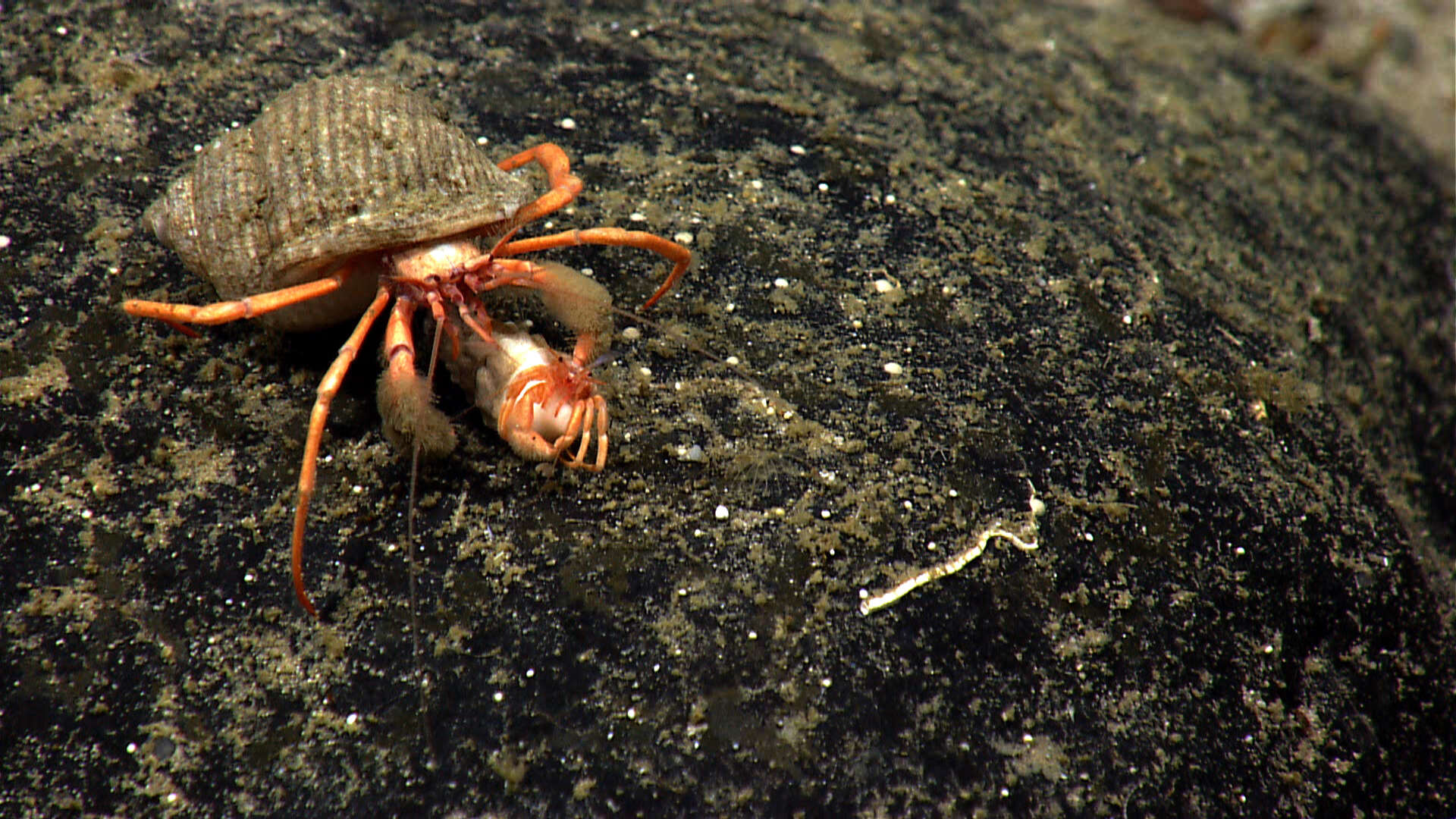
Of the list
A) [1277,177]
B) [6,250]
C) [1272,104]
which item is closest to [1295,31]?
[1272,104]

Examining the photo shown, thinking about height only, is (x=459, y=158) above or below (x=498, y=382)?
above

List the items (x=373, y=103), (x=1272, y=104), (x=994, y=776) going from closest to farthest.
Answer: (x=994, y=776) → (x=373, y=103) → (x=1272, y=104)

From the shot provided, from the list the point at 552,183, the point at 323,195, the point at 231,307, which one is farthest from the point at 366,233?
the point at 552,183

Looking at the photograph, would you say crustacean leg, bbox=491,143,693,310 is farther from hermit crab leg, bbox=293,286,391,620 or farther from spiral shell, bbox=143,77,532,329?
hermit crab leg, bbox=293,286,391,620

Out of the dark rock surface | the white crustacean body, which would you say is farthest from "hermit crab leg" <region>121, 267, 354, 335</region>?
the white crustacean body

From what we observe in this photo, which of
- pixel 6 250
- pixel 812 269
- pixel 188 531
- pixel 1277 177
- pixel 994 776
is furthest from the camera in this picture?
pixel 1277 177

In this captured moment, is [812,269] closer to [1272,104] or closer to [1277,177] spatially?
[1277,177]

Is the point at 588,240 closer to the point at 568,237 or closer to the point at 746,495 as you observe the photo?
the point at 568,237
